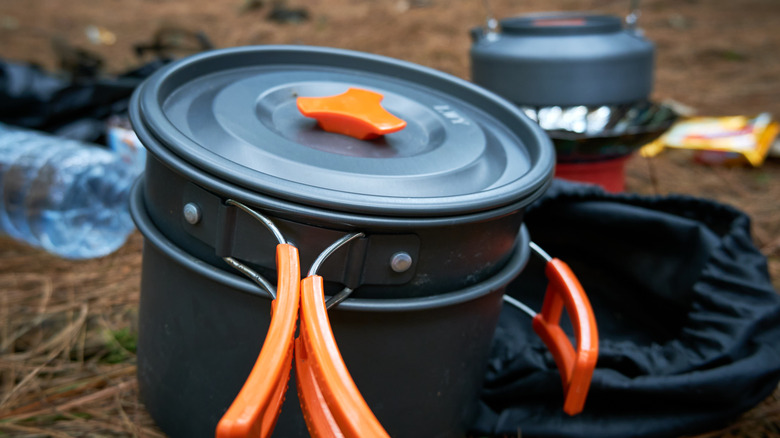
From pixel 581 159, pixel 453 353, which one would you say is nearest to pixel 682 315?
pixel 581 159

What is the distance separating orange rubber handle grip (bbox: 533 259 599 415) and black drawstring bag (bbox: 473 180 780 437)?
0.18 m

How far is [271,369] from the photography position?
0.57 m

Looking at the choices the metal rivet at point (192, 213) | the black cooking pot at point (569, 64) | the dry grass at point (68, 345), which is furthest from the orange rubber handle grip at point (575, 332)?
the black cooking pot at point (569, 64)

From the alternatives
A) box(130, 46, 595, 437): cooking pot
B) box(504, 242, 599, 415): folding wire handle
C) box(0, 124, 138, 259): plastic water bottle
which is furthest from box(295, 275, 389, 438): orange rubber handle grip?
box(0, 124, 138, 259): plastic water bottle

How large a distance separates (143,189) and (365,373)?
17.7 inches

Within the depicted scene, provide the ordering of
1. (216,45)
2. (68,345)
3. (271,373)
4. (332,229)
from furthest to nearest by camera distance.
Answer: (216,45), (68,345), (332,229), (271,373)

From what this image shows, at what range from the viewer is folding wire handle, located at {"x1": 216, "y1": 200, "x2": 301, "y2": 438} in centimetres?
53

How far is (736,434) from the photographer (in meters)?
1.18

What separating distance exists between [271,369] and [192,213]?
0.29 meters

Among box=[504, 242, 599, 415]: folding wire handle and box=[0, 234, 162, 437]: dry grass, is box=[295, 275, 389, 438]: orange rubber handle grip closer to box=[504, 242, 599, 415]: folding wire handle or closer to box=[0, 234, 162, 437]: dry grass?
box=[504, 242, 599, 415]: folding wire handle

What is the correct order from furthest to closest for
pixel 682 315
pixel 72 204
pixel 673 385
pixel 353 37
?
pixel 353 37
pixel 72 204
pixel 682 315
pixel 673 385

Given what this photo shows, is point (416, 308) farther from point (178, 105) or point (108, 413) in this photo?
point (108, 413)

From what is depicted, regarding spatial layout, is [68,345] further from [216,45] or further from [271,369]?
[216,45]

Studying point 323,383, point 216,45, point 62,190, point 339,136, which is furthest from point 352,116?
point 216,45
